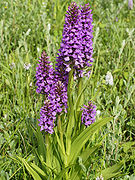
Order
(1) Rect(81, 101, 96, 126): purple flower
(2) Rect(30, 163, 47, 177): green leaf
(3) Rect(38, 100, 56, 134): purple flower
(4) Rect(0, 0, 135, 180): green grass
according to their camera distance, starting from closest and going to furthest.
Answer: (3) Rect(38, 100, 56, 134): purple flower, (2) Rect(30, 163, 47, 177): green leaf, (1) Rect(81, 101, 96, 126): purple flower, (4) Rect(0, 0, 135, 180): green grass

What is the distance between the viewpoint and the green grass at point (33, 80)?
8.32 ft

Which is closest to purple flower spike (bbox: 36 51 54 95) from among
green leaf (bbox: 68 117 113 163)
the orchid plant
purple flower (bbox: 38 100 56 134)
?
the orchid plant

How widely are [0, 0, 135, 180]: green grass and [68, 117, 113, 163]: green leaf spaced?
383 millimetres

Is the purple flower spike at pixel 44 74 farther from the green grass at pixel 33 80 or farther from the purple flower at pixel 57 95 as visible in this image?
the green grass at pixel 33 80

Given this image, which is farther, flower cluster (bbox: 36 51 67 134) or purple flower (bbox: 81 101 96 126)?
purple flower (bbox: 81 101 96 126)

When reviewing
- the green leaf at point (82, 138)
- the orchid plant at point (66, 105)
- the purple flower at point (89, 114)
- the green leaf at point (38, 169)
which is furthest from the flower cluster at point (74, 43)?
the green leaf at point (38, 169)

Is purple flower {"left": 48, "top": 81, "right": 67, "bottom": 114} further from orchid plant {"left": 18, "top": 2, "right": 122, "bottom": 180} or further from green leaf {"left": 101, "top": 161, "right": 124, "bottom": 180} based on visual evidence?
green leaf {"left": 101, "top": 161, "right": 124, "bottom": 180}

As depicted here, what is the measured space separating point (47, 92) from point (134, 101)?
6.11 ft

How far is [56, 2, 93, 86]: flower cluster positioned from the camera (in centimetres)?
183

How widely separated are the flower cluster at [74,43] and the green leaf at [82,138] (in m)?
0.44

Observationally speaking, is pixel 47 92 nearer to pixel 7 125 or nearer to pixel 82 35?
pixel 82 35

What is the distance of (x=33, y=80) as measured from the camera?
3.79m

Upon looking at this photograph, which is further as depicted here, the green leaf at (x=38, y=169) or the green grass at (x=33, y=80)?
the green grass at (x=33, y=80)

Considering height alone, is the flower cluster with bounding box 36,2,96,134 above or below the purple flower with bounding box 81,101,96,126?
above
